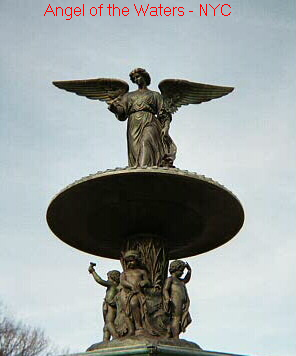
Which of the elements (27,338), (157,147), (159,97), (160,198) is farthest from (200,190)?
(27,338)

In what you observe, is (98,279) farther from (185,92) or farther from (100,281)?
(185,92)

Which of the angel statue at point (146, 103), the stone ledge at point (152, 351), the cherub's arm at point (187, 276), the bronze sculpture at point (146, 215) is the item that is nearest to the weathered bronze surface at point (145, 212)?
the bronze sculpture at point (146, 215)

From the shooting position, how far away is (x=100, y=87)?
11.5 metres

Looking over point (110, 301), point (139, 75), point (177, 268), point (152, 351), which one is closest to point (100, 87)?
point (139, 75)

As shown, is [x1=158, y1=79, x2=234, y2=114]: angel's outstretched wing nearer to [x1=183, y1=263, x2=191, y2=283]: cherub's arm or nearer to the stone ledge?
[x1=183, y1=263, x2=191, y2=283]: cherub's arm

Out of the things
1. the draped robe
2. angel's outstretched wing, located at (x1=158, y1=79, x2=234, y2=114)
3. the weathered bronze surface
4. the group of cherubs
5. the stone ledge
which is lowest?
the stone ledge

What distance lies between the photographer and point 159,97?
11.3 metres

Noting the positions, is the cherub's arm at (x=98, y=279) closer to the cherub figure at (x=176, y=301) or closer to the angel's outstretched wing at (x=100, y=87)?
the cherub figure at (x=176, y=301)

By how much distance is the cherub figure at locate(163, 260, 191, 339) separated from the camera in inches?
383

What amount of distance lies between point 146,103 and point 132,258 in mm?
2597

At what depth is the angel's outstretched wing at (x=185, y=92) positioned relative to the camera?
37.5 feet

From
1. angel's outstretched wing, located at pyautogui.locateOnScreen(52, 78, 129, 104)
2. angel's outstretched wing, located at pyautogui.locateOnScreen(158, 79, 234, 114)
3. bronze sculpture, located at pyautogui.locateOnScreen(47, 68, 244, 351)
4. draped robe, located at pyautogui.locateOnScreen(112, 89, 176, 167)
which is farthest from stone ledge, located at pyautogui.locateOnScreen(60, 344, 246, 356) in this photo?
angel's outstretched wing, located at pyautogui.locateOnScreen(52, 78, 129, 104)

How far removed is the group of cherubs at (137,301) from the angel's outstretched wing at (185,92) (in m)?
2.76

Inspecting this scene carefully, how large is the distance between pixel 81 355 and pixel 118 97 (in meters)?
4.47
